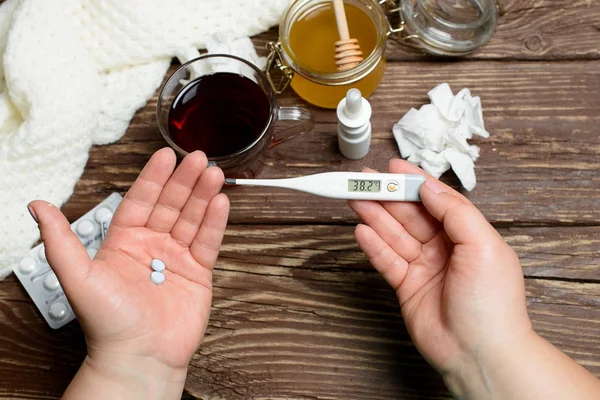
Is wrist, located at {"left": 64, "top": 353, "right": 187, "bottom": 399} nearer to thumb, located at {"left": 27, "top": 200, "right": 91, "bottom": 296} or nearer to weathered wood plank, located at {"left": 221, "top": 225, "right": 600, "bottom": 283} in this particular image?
thumb, located at {"left": 27, "top": 200, "right": 91, "bottom": 296}

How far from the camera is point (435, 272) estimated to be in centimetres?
74

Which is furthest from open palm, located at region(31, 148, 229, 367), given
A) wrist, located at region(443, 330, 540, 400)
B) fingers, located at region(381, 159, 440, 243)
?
wrist, located at region(443, 330, 540, 400)

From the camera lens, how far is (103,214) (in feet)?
2.89

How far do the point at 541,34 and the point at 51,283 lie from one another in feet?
2.58

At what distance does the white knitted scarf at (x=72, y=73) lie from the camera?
0.84m

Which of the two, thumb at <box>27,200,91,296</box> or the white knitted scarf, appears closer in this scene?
thumb at <box>27,200,91,296</box>

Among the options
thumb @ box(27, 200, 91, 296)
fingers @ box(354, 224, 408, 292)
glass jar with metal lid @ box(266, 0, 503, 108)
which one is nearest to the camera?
thumb @ box(27, 200, 91, 296)

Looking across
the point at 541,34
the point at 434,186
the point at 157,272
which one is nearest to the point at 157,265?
the point at 157,272

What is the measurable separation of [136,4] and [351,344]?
1.84ft

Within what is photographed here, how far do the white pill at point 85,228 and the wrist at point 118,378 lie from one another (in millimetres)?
224

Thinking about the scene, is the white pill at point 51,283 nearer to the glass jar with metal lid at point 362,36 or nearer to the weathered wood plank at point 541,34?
the glass jar with metal lid at point 362,36

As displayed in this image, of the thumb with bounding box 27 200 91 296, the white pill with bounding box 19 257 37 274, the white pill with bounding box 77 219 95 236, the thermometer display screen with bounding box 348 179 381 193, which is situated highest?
the thumb with bounding box 27 200 91 296

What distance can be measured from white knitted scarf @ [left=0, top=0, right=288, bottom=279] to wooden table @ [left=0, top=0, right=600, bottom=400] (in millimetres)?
37

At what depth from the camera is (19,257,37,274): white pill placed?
861mm
